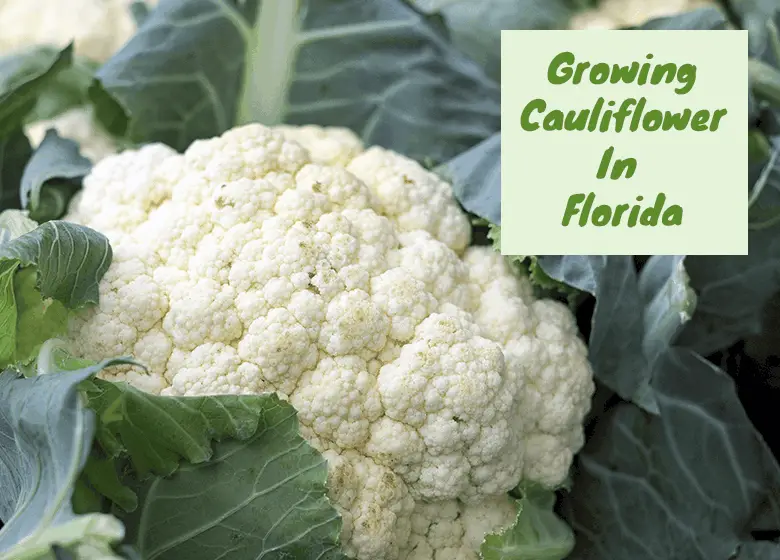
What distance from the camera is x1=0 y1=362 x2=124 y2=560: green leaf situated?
2.44 ft

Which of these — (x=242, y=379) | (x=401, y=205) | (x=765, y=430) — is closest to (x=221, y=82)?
(x=401, y=205)

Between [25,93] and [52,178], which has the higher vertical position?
[25,93]

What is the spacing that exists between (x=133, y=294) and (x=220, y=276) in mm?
104

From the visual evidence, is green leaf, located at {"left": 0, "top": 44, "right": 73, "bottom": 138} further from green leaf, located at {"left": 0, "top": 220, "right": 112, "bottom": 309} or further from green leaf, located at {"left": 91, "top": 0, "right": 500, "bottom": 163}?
green leaf, located at {"left": 0, "top": 220, "right": 112, "bottom": 309}

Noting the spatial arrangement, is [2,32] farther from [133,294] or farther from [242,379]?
[242,379]

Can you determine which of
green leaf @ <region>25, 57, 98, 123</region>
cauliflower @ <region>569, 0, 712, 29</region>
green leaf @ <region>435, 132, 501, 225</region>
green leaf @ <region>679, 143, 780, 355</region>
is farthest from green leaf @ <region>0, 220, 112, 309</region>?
cauliflower @ <region>569, 0, 712, 29</region>

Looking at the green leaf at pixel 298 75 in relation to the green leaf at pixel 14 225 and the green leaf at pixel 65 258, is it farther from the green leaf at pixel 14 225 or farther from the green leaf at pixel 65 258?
the green leaf at pixel 65 258

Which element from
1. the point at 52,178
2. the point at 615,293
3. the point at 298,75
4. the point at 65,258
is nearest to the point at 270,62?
the point at 298,75

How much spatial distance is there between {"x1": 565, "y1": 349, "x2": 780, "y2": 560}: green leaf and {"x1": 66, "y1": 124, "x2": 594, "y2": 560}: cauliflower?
15 centimetres

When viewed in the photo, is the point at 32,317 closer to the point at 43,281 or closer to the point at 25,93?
the point at 43,281

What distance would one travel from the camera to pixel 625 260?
1.23 metres

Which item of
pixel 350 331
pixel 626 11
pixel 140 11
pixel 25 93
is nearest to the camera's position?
pixel 350 331

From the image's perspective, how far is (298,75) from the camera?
1.36m

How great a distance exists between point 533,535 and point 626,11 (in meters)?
1.07
